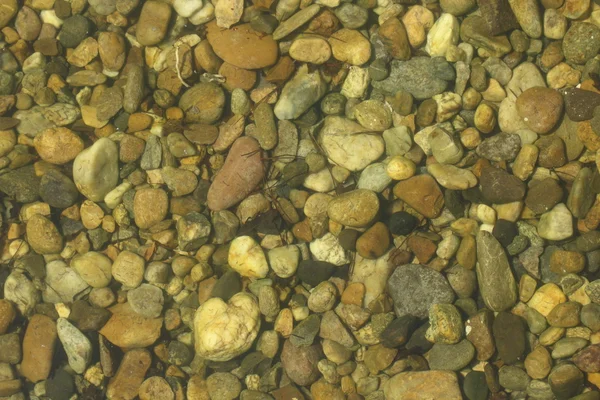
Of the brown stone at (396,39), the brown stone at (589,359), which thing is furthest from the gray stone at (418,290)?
the brown stone at (396,39)

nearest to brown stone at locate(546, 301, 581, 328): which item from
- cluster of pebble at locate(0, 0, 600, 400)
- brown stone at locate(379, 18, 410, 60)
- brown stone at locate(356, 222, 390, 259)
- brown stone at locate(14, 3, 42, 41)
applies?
cluster of pebble at locate(0, 0, 600, 400)

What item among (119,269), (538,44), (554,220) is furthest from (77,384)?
(538,44)

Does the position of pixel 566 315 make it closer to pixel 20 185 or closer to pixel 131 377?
pixel 131 377

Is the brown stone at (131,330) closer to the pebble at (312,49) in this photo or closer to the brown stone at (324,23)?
the pebble at (312,49)

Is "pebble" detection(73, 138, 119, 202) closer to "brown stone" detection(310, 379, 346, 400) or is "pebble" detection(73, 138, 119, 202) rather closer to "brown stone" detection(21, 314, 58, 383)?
"brown stone" detection(21, 314, 58, 383)

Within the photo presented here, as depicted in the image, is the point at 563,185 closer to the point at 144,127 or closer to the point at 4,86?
the point at 144,127
